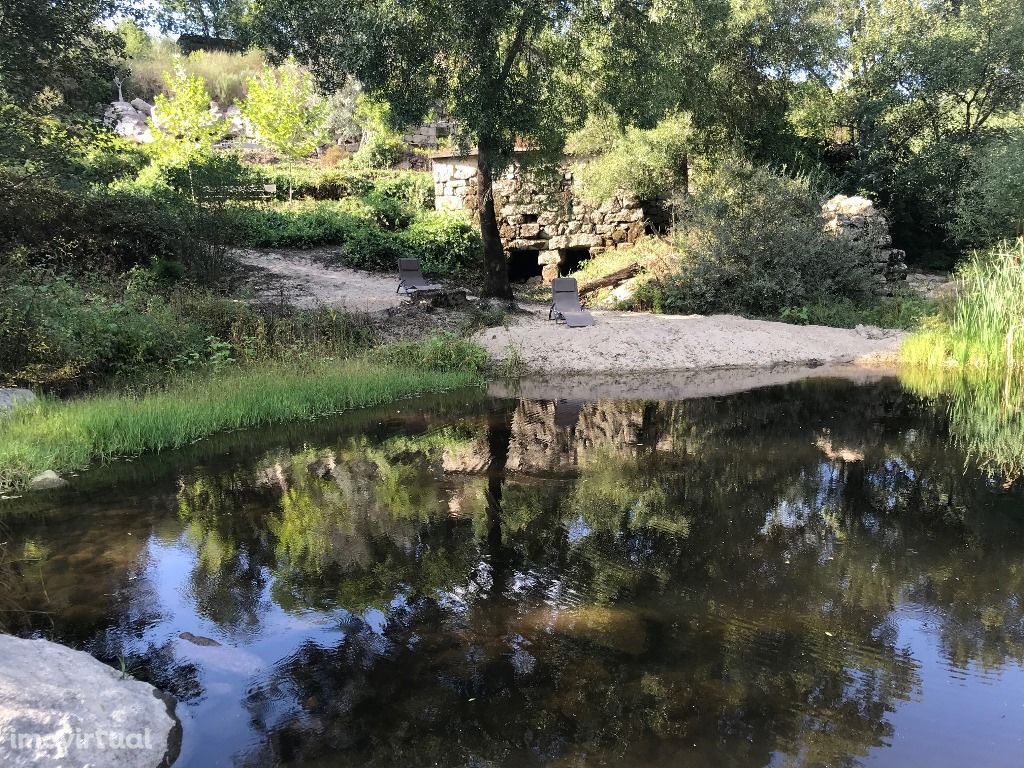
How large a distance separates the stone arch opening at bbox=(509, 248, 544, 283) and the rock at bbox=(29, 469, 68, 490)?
14.0 meters

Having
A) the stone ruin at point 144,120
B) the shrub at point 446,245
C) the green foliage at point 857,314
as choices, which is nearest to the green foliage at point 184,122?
the stone ruin at point 144,120

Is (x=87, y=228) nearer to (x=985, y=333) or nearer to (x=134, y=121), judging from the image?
(x=985, y=333)

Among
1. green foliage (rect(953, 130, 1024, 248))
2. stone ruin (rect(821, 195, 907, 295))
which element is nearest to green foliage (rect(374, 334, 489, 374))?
stone ruin (rect(821, 195, 907, 295))

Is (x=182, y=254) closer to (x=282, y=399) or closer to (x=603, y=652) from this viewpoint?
(x=282, y=399)

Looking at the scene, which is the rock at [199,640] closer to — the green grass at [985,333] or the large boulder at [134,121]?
the green grass at [985,333]

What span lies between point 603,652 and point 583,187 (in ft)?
49.6

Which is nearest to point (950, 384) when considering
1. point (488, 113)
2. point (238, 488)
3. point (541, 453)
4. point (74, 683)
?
point (541, 453)

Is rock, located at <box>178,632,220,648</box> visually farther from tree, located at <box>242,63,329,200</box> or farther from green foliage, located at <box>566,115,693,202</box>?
tree, located at <box>242,63,329,200</box>

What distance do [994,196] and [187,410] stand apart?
14.9 metres

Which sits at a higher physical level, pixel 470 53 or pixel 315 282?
pixel 470 53

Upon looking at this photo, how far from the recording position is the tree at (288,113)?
24812mm

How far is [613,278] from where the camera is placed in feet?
53.6

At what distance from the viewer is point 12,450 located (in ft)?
20.3

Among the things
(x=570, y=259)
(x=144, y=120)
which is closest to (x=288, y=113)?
(x=144, y=120)
